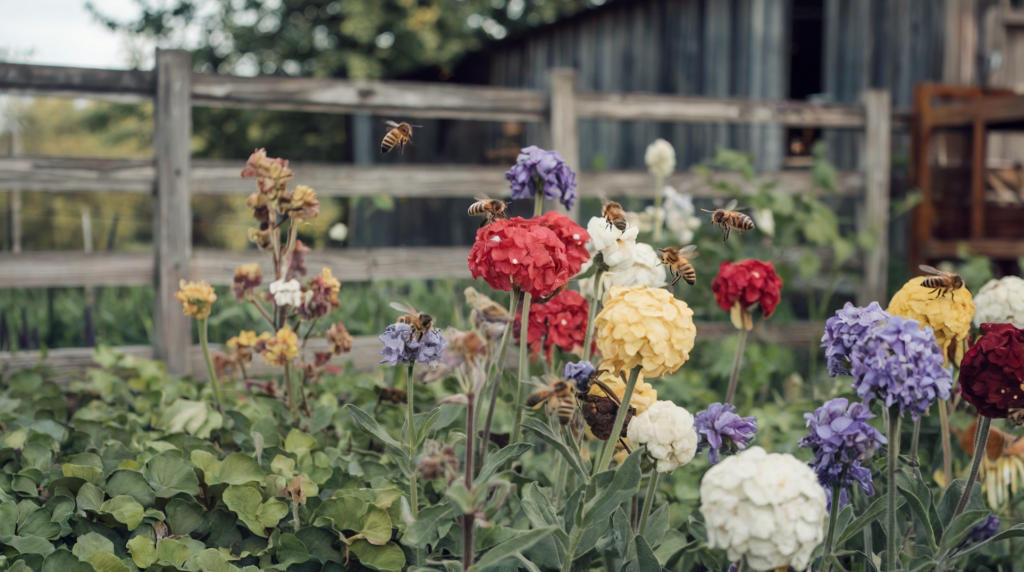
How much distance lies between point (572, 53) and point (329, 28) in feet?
9.86

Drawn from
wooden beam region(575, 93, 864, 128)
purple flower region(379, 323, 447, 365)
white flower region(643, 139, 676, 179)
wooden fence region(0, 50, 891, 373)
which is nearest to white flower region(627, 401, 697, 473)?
purple flower region(379, 323, 447, 365)

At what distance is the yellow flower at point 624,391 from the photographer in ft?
3.80

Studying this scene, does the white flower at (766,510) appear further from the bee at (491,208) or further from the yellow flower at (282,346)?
the yellow flower at (282,346)

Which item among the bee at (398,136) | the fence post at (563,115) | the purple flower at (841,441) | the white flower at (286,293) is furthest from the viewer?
the fence post at (563,115)

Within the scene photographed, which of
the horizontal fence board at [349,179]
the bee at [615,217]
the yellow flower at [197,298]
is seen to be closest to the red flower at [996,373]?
the bee at [615,217]

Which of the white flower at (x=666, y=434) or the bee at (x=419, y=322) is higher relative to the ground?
the bee at (x=419, y=322)

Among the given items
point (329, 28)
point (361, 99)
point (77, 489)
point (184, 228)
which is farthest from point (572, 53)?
point (77, 489)

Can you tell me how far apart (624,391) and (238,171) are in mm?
2407

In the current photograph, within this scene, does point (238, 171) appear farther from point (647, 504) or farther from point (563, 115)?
point (647, 504)

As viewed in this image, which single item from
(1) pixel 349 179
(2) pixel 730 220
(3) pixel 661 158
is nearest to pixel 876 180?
(3) pixel 661 158

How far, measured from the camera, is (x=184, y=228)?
3066mm

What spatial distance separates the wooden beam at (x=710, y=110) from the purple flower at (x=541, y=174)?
92.4 inches

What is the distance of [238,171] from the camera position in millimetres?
3166

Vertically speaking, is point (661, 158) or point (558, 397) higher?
point (661, 158)
